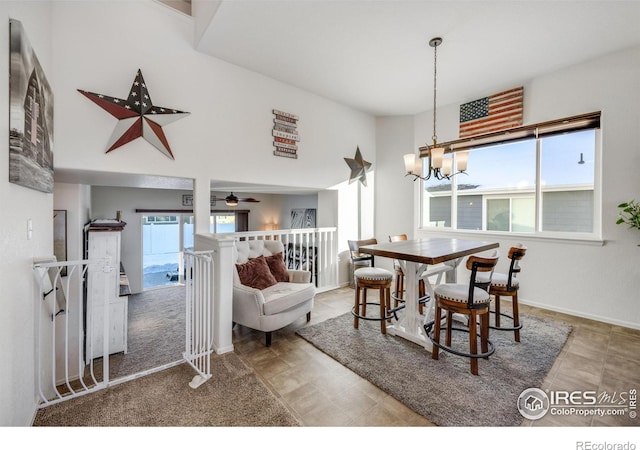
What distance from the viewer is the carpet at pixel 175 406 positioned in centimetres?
173

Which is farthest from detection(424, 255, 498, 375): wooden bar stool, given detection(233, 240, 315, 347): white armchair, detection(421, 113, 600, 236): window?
detection(421, 113, 600, 236): window

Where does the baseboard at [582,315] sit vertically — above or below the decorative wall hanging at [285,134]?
below

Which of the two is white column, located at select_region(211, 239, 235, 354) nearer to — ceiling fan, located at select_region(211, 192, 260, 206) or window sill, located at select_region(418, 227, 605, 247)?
window sill, located at select_region(418, 227, 605, 247)

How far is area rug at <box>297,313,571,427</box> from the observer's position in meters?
1.83

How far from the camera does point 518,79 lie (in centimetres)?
373

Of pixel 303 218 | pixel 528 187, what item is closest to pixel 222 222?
pixel 303 218

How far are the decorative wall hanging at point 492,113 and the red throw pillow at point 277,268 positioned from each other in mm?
3536

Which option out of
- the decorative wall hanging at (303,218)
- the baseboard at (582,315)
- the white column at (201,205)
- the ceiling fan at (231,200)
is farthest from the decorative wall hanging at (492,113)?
the ceiling fan at (231,200)

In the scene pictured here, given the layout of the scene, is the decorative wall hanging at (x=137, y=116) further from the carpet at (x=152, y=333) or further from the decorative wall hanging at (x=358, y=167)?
the decorative wall hanging at (x=358, y=167)

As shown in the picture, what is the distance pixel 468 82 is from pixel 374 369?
389 centimetres

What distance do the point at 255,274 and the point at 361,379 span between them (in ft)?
5.18

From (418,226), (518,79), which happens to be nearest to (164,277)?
(418,226)

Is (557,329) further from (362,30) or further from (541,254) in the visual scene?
(362,30)

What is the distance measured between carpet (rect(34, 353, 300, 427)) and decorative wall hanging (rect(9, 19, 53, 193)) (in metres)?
1.48
